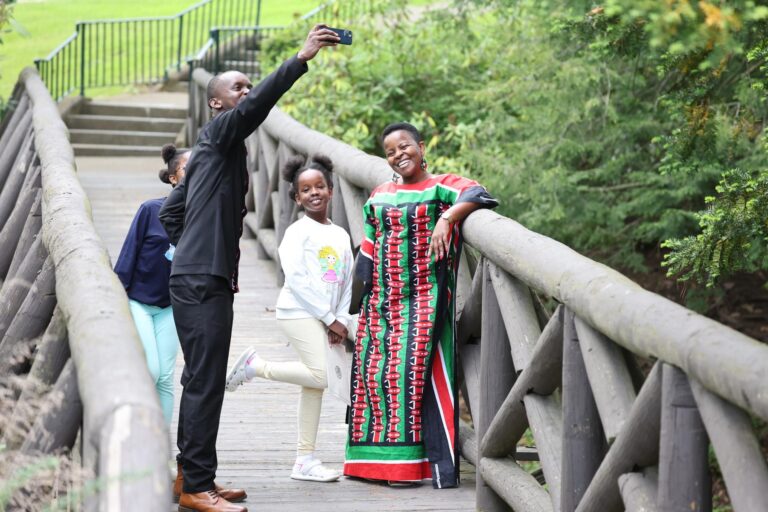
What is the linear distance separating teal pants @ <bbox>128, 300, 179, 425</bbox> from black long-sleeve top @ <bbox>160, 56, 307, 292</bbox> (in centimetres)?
44

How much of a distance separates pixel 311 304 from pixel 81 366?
255 centimetres

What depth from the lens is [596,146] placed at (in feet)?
34.6

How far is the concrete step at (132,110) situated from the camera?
19328 mm

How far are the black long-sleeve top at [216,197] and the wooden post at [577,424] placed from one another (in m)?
1.34

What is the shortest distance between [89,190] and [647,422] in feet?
36.0

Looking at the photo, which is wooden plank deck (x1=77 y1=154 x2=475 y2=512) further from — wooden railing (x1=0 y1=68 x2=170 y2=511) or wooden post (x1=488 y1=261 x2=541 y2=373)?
wooden railing (x1=0 y1=68 x2=170 y2=511)

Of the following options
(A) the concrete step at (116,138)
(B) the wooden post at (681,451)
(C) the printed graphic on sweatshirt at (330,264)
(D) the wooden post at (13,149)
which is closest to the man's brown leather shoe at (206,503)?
(C) the printed graphic on sweatshirt at (330,264)

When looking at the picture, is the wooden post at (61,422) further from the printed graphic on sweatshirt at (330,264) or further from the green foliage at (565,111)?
the green foliage at (565,111)

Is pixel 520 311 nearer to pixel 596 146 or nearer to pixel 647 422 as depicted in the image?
pixel 647 422

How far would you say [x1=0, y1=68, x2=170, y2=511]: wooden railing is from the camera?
8.45 ft

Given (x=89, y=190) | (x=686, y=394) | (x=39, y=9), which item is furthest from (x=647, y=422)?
(x=39, y=9)

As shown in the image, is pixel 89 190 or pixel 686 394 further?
pixel 89 190

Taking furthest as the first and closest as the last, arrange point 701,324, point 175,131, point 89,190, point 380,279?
point 175,131, point 89,190, point 380,279, point 701,324

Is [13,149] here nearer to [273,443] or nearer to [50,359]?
[273,443]
